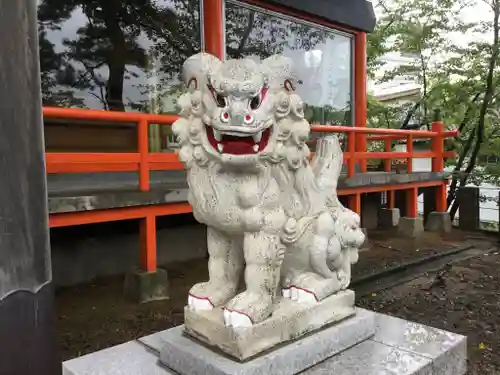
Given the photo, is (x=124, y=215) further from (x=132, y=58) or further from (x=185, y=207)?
(x=132, y=58)

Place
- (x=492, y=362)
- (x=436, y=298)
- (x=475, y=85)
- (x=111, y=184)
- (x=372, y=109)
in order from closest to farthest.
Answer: (x=492, y=362) < (x=436, y=298) < (x=111, y=184) < (x=475, y=85) < (x=372, y=109)

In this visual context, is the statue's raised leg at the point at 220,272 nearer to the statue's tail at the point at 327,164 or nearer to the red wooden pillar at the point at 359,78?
the statue's tail at the point at 327,164

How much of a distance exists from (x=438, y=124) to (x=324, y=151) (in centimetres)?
579

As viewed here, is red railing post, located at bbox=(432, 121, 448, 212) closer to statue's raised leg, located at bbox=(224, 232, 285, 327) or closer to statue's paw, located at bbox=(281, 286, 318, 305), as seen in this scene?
statue's paw, located at bbox=(281, 286, 318, 305)

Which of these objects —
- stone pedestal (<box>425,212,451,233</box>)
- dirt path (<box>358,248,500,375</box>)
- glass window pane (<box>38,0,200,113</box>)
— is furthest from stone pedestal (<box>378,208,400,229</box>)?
glass window pane (<box>38,0,200,113</box>)

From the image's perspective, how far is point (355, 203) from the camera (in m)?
6.09

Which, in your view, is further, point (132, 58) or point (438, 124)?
point (438, 124)

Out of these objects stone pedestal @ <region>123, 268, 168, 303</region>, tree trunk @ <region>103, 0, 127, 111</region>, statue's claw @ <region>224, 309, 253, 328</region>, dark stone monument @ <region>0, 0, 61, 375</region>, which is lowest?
stone pedestal @ <region>123, 268, 168, 303</region>

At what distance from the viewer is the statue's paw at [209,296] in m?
2.07

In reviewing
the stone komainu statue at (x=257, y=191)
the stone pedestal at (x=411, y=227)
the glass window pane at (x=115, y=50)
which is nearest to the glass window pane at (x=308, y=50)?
the glass window pane at (x=115, y=50)

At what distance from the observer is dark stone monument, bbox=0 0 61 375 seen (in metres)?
1.67

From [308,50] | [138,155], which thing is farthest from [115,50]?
[308,50]

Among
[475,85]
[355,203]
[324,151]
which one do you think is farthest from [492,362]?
[475,85]

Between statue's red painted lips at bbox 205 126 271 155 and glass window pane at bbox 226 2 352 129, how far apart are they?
4.60 m
